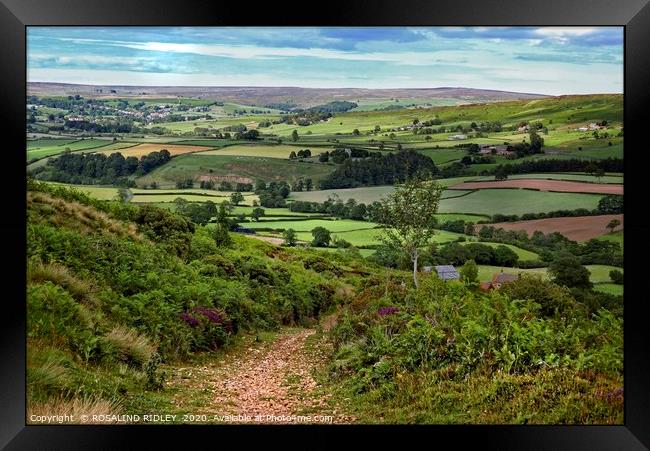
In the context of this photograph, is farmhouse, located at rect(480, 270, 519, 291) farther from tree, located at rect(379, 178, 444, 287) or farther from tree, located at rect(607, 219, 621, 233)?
tree, located at rect(607, 219, 621, 233)

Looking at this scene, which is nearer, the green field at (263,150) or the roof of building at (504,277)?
the roof of building at (504,277)

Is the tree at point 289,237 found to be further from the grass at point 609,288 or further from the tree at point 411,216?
the grass at point 609,288

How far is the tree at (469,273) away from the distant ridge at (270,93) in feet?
4.57

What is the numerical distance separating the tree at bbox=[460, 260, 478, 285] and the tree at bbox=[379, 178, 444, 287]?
1.29 ft

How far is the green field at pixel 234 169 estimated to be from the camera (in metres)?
6.86

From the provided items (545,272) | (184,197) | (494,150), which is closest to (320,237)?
(184,197)

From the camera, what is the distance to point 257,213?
6.89 meters

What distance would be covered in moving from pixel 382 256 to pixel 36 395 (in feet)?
9.93

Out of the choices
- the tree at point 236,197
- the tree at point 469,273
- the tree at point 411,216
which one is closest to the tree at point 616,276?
→ the tree at point 469,273

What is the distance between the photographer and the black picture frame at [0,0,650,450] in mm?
5941

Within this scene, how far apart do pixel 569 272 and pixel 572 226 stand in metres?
0.39

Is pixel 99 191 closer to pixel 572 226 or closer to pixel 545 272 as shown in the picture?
pixel 545 272

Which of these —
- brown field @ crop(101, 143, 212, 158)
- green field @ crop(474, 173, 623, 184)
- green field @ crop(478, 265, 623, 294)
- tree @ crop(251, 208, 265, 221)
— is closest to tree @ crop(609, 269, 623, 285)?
green field @ crop(478, 265, 623, 294)

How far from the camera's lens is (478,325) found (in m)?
6.49
